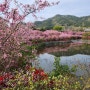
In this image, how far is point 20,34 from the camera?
37.5 ft

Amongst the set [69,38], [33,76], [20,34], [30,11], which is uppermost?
[30,11]

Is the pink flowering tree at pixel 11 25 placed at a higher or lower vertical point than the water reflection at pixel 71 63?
higher

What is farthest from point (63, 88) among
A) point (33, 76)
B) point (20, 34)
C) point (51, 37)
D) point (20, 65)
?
point (51, 37)

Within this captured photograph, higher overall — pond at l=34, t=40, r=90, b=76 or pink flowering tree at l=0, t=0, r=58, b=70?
pink flowering tree at l=0, t=0, r=58, b=70

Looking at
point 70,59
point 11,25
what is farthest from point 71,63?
point 11,25

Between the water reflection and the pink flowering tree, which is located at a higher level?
the pink flowering tree

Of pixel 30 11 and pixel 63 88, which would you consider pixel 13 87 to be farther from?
pixel 30 11

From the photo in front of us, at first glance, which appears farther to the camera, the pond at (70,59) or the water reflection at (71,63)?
the pond at (70,59)

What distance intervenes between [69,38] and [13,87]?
114ft

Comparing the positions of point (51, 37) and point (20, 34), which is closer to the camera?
point (20, 34)

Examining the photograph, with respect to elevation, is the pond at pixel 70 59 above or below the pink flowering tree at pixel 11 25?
below

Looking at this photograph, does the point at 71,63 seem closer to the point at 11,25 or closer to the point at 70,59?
the point at 70,59

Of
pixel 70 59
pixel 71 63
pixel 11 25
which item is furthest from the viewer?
pixel 70 59

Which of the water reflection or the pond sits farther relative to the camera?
the pond
